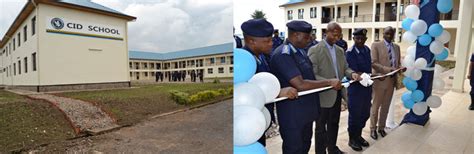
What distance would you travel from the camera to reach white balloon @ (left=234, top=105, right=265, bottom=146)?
139 centimetres

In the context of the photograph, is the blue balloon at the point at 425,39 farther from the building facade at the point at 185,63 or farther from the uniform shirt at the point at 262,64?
the building facade at the point at 185,63

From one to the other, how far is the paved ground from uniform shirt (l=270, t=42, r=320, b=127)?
0.70m

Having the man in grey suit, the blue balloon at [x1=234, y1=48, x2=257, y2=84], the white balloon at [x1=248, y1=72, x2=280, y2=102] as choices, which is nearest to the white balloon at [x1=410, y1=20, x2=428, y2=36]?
the man in grey suit

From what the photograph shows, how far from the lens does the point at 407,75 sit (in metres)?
4.10

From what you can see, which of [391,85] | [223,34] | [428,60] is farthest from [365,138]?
[223,34]

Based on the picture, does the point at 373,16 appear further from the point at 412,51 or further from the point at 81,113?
the point at 81,113

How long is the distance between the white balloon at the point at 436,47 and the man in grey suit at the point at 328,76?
1.98m

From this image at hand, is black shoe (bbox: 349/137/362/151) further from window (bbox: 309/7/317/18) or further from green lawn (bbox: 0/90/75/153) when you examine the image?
window (bbox: 309/7/317/18)

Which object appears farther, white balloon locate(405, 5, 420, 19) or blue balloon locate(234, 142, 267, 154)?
white balloon locate(405, 5, 420, 19)

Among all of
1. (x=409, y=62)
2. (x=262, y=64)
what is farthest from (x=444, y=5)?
(x=262, y=64)

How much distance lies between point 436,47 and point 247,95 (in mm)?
3718

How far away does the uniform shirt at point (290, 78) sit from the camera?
6.10 feet

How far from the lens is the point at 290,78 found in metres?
1.85

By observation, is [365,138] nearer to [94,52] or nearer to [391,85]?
[391,85]
